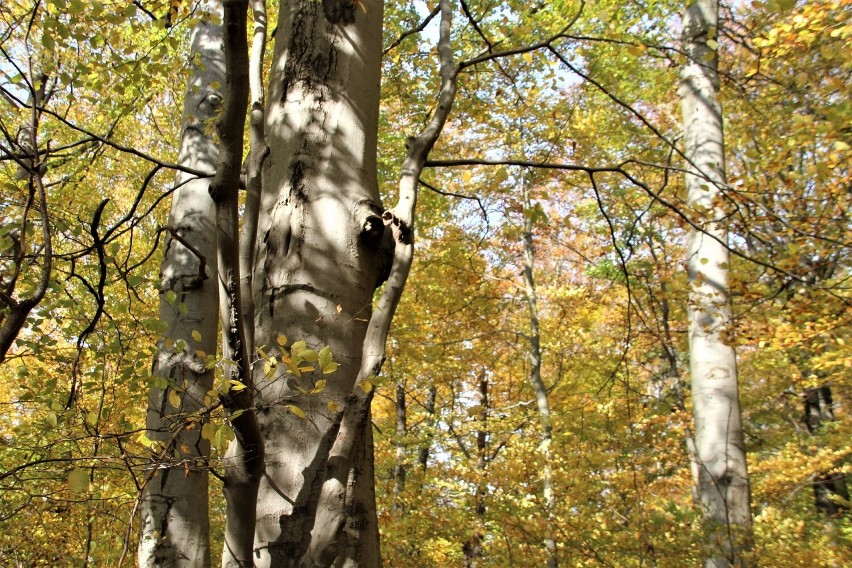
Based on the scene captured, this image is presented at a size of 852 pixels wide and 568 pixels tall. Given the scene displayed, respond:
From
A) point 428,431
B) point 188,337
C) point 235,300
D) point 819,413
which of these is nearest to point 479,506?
point 428,431

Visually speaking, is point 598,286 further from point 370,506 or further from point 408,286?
point 370,506

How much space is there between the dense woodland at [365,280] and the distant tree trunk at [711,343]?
0.03 m

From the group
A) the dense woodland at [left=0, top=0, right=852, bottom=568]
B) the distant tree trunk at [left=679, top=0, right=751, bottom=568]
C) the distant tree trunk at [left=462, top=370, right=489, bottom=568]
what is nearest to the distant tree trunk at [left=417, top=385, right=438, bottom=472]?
the dense woodland at [left=0, top=0, right=852, bottom=568]

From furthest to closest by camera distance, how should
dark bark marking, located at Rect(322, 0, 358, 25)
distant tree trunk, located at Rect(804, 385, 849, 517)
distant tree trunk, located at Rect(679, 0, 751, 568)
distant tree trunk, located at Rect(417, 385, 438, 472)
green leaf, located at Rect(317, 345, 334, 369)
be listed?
distant tree trunk, located at Rect(804, 385, 849, 517) < distant tree trunk, located at Rect(417, 385, 438, 472) < distant tree trunk, located at Rect(679, 0, 751, 568) < dark bark marking, located at Rect(322, 0, 358, 25) < green leaf, located at Rect(317, 345, 334, 369)

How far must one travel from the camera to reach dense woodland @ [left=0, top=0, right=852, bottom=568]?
5.21 feet

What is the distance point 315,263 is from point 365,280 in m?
0.17

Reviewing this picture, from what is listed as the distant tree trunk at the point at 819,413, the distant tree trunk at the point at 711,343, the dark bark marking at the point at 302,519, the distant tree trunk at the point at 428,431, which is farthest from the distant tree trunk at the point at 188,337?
the distant tree trunk at the point at 819,413

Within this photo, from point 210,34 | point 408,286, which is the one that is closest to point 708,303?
point 210,34

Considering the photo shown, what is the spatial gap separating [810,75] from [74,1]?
15.8 ft

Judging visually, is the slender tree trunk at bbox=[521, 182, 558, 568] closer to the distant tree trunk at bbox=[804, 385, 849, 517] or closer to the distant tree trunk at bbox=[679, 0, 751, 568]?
the distant tree trunk at bbox=[679, 0, 751, 568]

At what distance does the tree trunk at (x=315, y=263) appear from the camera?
156 cm

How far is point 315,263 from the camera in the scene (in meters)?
1.75

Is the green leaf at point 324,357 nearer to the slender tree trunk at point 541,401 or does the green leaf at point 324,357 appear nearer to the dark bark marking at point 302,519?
the dark bark marking at point 302,519

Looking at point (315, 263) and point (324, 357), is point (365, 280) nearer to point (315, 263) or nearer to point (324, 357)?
point (315, 263)
